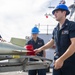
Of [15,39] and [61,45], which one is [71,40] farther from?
[15,39]

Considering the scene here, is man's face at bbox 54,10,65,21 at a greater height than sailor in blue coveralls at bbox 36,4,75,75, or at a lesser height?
greater

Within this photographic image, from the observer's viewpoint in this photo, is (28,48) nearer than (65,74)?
No

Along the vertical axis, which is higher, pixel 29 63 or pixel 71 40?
pixel 71 40

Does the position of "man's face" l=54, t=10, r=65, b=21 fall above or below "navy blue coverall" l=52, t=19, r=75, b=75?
above

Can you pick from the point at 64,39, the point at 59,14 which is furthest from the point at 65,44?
the point at 59,14

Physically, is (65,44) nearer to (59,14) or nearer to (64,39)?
(64,39)

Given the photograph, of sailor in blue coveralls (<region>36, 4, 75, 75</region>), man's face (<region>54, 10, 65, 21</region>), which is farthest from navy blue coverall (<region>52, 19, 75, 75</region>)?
man's face (<region>54, 10, 65, 21</region>)

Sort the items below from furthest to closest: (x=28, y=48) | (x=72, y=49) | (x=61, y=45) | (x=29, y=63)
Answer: (x=28, y=48) → (x=29, y=63) → (x=61, y=45) → (x=72, y=49)

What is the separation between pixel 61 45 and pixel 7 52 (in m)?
1.28

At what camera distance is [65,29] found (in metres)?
4.87

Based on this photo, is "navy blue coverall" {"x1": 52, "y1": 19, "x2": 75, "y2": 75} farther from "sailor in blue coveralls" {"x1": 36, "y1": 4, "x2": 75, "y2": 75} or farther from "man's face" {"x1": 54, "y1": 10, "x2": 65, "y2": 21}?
"man's face" {"x1": 54, "y1": 10, "x2": 65, "y2": 21}

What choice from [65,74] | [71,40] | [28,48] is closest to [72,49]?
[71,40]

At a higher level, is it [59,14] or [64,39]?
[59,14]

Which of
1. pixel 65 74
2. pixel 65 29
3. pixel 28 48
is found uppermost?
pixel 65 29
